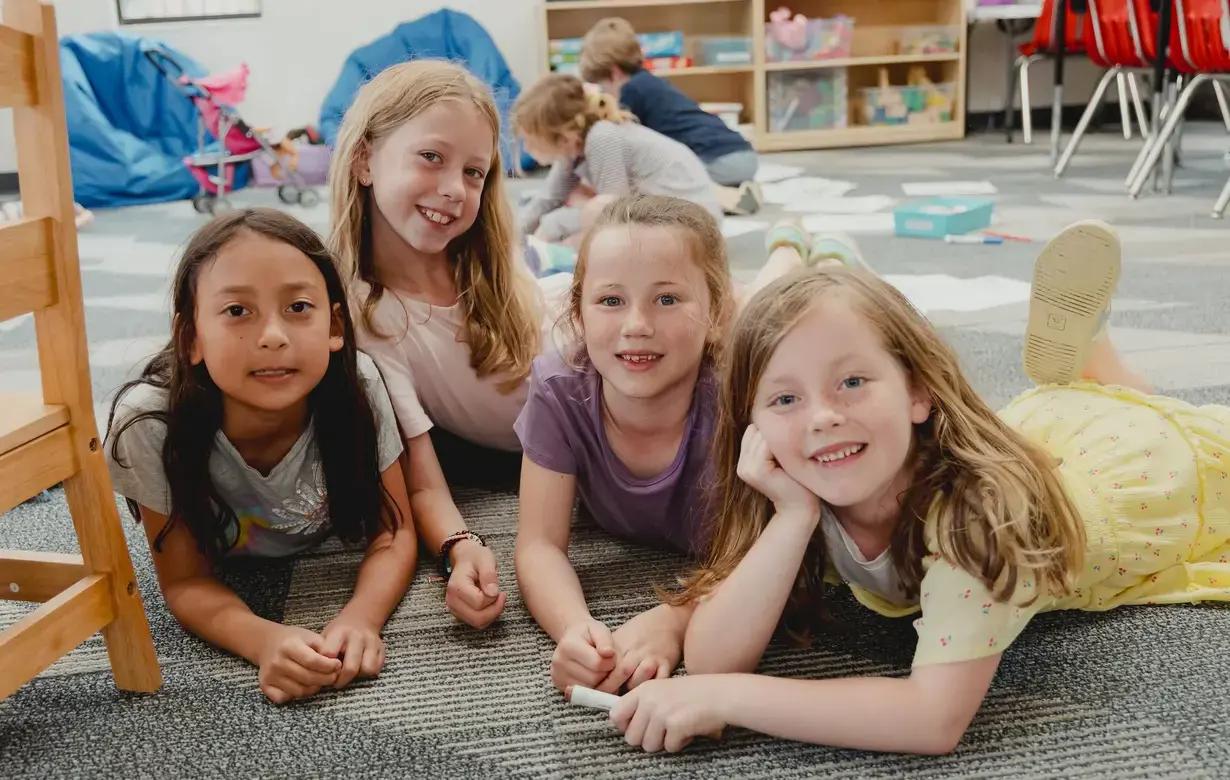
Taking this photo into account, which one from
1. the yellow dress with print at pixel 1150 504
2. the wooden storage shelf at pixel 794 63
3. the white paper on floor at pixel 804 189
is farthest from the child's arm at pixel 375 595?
the wooden storage shelf at pixel 794 63

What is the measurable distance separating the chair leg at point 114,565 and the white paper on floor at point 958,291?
5.36ft

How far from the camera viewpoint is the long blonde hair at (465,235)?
1451 millimetres

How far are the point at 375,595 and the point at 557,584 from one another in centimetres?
20

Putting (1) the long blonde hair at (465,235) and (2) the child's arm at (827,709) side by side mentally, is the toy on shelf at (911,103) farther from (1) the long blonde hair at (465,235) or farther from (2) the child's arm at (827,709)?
(2) the child's arm at (827,709)

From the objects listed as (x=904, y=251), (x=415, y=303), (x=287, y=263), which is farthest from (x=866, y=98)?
(x=287, y=263)

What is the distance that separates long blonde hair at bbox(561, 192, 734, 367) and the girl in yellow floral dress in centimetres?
19

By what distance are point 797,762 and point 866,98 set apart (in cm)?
465

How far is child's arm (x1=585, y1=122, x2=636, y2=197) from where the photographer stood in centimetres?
287

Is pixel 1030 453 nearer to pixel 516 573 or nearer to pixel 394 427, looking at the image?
pixel 516 573

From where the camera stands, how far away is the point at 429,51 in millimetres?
4750

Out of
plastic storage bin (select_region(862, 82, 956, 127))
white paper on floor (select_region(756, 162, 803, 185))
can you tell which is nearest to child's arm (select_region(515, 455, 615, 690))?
white paper on floor (select_region(756, 162, 803, 185))

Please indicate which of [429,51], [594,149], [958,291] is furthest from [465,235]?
[429,51]

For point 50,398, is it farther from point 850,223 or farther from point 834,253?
point 850,223

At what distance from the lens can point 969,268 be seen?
2.66m
